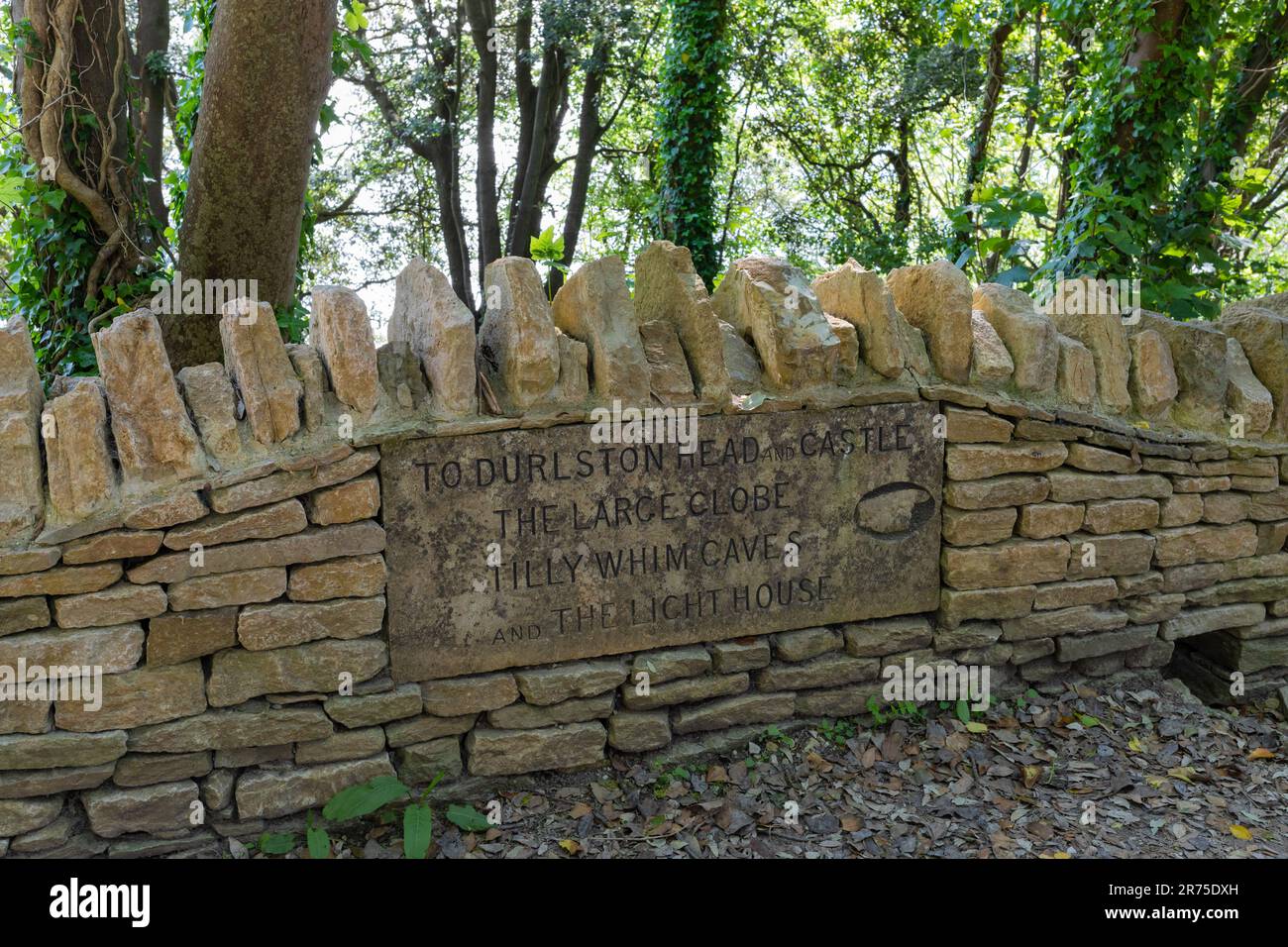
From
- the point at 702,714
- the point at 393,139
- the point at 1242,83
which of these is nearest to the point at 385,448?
the point at 702,714

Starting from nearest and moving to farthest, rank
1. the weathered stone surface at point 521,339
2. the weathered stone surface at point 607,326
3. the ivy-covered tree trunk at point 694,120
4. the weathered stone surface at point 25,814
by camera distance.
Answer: the weathered stone surface at point 25,814
the weathered stone surface at point 521,339
the weathered stone surface at point 607,326
the ivy-covered tree trunk at point 694,120

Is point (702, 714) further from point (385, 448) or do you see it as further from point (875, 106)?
point (875, 106)

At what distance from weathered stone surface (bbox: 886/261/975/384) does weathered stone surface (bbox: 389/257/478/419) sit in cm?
162

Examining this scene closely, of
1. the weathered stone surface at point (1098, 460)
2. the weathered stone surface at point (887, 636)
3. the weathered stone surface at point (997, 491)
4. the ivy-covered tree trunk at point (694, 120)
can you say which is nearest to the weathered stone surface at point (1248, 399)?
the weathered stone surface at point (1098, 460)

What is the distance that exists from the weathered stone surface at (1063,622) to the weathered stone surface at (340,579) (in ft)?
7.44

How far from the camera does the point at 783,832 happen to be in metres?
3.05

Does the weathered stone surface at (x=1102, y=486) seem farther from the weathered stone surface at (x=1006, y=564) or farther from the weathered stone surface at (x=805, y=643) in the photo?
the weathered stone surface at (x=805, y=643)

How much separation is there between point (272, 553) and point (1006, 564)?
249 centimetres

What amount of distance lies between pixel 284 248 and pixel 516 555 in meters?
1.80


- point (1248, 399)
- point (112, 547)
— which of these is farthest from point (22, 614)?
point (1248, 399)

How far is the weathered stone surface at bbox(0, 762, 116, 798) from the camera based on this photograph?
8.61ft

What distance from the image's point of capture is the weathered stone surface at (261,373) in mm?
2729

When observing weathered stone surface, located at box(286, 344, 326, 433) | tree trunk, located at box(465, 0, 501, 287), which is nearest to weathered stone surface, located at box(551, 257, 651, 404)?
weathered stone surface, located at box(286, 344, 326, 433)

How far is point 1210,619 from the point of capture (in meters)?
3.95
